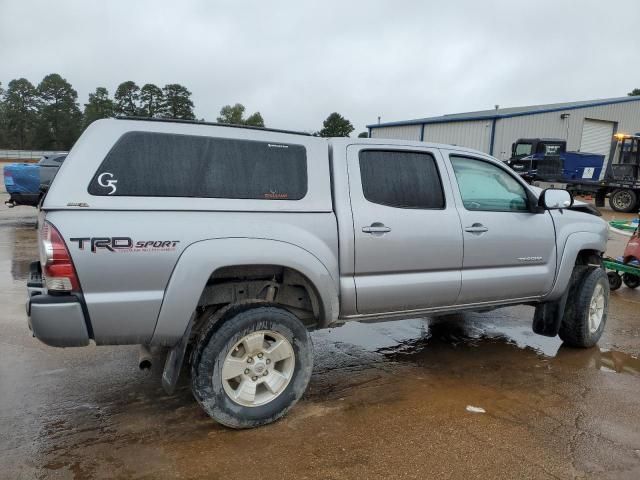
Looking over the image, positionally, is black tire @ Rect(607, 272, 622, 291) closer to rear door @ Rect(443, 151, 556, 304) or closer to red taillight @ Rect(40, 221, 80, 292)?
rear door @ Rect(443, 151, 556, 304)

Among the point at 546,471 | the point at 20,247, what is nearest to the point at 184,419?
the point at 546,471

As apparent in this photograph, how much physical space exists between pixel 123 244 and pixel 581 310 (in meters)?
4.32

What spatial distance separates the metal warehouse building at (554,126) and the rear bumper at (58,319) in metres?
31.1

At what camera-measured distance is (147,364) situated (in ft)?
11.5

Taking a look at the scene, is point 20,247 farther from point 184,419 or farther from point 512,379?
point 512,379

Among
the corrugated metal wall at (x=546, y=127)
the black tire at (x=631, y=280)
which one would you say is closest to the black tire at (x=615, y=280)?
the black tire at (x=631, y=280)

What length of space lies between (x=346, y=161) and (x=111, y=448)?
2.45m

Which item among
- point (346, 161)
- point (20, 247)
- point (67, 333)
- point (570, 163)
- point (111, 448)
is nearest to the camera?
point (67, 333)

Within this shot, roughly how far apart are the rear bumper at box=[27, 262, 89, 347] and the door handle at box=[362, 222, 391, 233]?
1922 mm

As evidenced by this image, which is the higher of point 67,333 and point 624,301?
point 67,333

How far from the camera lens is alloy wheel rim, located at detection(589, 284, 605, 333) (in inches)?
202

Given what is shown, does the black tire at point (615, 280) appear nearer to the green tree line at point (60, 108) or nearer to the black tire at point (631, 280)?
the black tire at point (631, 280)

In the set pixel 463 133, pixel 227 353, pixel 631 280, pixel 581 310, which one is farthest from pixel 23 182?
pixel 463 133

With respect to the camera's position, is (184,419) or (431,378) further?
(431,378)
